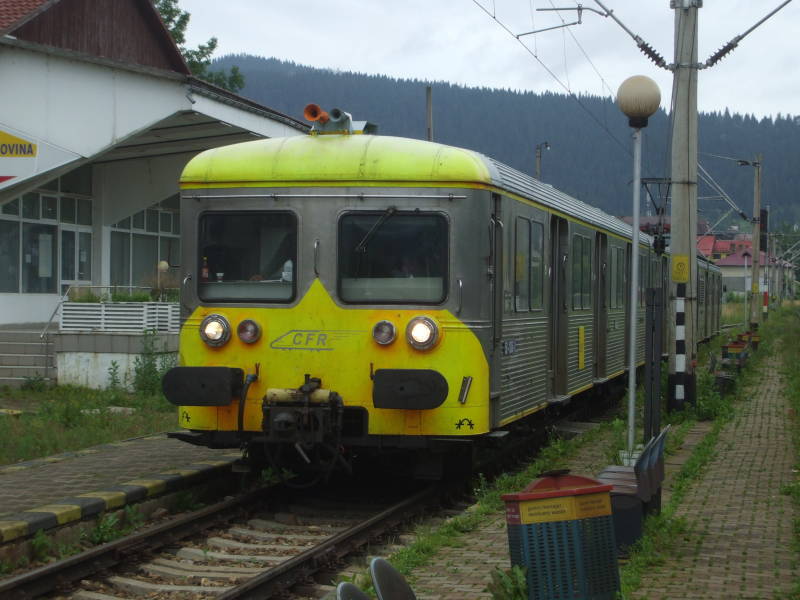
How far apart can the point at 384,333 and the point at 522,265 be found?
83.2 inches

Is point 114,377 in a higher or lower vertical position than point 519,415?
lower

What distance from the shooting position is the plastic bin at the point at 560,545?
558 cm

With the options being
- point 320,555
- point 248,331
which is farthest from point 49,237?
point 320,555

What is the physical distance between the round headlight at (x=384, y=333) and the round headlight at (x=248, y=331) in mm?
913

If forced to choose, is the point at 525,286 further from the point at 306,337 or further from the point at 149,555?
the point at 149,555

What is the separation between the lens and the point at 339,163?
8906 mm

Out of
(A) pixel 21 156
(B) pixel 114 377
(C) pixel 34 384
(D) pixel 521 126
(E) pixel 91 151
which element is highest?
(D) pixel 521 126

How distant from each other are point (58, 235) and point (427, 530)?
17655mm

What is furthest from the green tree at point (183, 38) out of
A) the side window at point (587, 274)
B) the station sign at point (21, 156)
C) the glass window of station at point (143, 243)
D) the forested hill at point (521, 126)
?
the forested hill at point (521, 126)

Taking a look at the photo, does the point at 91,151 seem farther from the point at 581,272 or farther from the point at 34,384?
the point at 581,272

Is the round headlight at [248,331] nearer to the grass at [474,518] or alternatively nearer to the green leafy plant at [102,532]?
the green leafy plant at [102,532]

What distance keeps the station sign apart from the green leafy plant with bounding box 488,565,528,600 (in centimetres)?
1572

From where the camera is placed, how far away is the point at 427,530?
8.48m

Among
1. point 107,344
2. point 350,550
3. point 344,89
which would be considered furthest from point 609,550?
point 344,89
